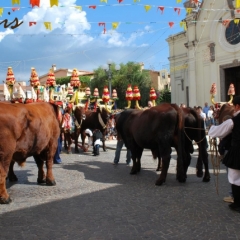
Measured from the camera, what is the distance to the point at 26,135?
264 inches

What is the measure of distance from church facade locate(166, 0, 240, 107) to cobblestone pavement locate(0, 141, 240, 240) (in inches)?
701

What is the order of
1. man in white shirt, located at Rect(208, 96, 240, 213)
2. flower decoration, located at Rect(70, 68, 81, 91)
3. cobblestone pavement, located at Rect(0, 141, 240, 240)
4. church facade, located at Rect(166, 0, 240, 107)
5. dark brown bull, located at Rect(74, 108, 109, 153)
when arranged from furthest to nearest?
church facade, located at Rect(166, 0, 240, 107)
dark brown bull, located at Rect(74, 108, 109, 153)
flower decoration, located at Rect(70, 68, 81, 91)
man in white shirt, located at Rect(208, 96, 240, 213)
cobblestone pavement, located at Rect(0, 141, 240, 240)

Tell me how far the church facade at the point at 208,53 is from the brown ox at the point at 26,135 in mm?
18864

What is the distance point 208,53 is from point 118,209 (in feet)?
73.9

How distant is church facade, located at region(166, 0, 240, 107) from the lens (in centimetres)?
2447

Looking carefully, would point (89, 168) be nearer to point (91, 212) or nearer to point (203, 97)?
point (91, 212)

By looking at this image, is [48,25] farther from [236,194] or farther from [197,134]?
[236,194]

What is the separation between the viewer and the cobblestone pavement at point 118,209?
473 centimetres

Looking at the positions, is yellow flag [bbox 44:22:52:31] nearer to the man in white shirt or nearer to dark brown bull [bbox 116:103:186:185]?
dark brown bull [bbox 116:103:186:185]

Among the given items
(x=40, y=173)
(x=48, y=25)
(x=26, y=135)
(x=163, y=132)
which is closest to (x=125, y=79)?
(x=48, y=25)

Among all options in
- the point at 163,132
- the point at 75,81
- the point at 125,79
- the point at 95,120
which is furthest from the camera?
the point at 125,79

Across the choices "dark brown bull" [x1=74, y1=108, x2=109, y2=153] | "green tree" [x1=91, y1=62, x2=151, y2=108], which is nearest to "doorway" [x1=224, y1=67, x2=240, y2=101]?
"dark brown bull" [x1=74, y1=108, x2=109, y2=153]

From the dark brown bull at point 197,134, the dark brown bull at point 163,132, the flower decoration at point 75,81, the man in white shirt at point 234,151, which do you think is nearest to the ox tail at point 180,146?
the dark brown bull at point 163,132

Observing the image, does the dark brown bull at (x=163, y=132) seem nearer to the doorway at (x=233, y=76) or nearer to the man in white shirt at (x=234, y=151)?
the man in white shirt at (x=234, y=151)
